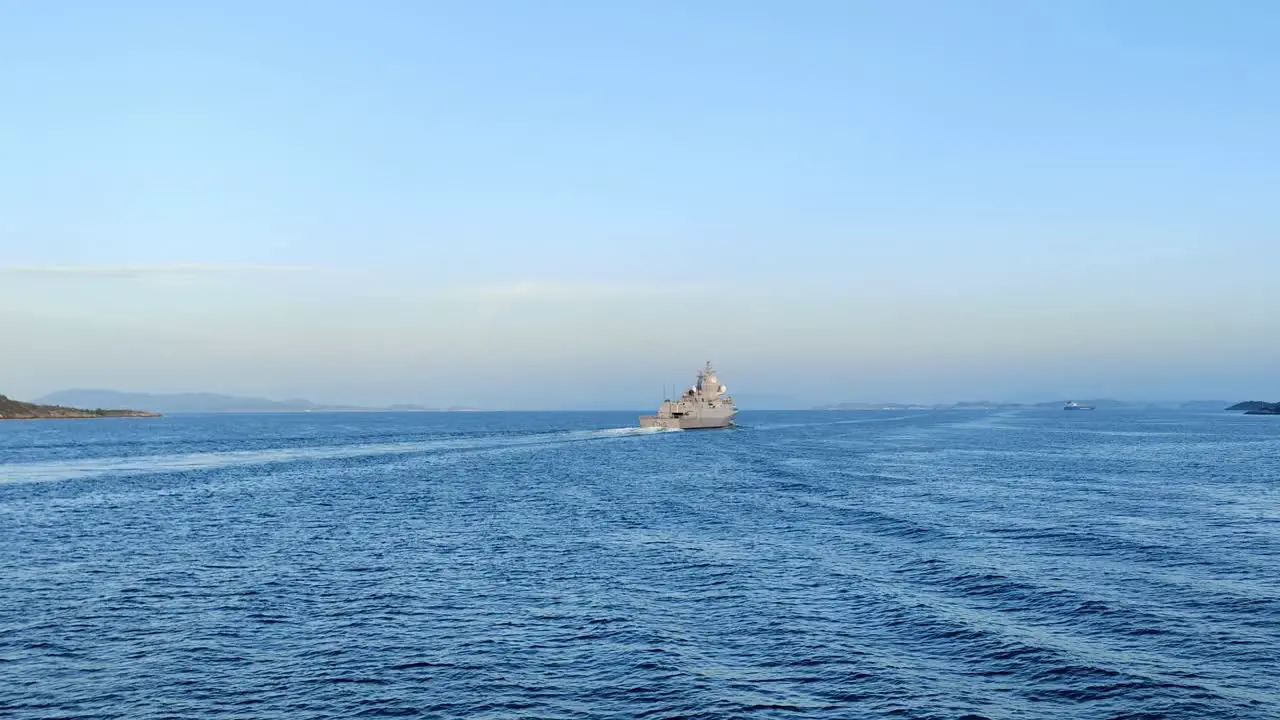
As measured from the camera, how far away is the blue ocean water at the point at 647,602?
25.4 metres

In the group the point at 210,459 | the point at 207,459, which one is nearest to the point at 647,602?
the point at 210,459

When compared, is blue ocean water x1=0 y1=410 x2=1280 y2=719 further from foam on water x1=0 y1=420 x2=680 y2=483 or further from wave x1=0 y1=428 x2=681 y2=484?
foam on water x1=0 y1=420 x2=680 y2=483

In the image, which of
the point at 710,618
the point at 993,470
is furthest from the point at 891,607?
the point at 993,470

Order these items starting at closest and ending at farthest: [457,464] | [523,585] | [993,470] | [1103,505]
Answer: [523,585]
[1103,505]
[993,470]
[457,464]

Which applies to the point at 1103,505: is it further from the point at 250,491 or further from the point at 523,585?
the point at 250,491

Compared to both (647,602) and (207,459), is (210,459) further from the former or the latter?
(647,602)

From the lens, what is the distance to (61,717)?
23688 mm

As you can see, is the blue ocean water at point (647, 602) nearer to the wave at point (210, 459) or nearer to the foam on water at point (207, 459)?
the wave at point (210, 459)

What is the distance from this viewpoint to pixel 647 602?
36438mm

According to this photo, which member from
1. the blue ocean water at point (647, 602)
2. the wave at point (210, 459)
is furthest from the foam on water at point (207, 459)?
the blue ocean water at point (647, 602)

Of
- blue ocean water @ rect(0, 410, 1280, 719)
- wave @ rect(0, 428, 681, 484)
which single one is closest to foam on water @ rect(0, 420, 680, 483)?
wave @ rect(0, 428, 681, 484)

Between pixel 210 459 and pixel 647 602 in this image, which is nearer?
pixel 647 602

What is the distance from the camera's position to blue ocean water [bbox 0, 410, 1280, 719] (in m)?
25.4

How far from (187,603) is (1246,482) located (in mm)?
82942
